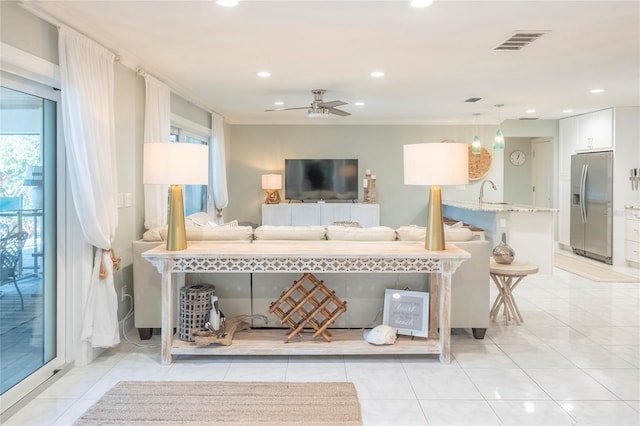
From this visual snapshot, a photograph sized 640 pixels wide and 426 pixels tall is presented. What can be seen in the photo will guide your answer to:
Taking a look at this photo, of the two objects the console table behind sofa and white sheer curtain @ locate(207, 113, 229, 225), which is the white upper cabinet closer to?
the console table behind sofa

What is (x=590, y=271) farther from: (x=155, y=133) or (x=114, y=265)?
(x=114, y=265)

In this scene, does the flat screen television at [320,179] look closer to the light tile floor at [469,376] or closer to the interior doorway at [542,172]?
the interior doorway at [542,172]

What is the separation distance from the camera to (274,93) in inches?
219

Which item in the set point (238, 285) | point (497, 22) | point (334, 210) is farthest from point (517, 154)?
point (238, 285)

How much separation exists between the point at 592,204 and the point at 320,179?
4388 millimetres

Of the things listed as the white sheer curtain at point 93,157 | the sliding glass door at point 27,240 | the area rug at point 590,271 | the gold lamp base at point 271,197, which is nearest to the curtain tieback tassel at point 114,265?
the white sheer curtain at point 93,157

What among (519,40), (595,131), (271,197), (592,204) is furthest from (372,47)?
(592,204)

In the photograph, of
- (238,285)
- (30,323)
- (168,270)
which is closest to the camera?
(30,323)

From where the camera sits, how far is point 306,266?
3166mm

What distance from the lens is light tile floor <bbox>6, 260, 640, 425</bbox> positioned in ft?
8.29

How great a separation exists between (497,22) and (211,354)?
9.87ft

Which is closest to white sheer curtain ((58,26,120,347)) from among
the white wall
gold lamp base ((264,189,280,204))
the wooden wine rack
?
the wooden wine rack

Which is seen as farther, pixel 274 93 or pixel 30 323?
pixel 274 93

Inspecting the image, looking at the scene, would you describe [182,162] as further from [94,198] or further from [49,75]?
[49,75]
